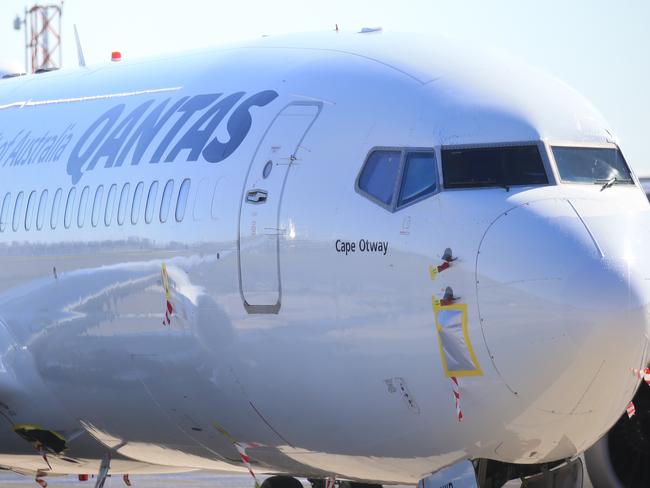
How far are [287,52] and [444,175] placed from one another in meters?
2.69

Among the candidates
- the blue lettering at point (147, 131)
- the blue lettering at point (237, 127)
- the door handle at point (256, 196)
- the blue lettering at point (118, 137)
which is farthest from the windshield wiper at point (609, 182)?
the blue lettering at point (118, 137)

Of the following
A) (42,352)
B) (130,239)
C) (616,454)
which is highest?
(130,239)

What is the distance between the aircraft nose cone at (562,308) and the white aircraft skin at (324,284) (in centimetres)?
1

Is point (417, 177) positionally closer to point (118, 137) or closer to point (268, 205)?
point (268, 205)

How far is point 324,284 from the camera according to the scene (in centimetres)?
1067

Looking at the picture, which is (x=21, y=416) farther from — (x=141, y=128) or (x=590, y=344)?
(x=590, y=344)

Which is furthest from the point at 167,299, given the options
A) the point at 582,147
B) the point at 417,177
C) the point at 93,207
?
the point at 582,147

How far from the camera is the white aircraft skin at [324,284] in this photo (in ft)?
31.5

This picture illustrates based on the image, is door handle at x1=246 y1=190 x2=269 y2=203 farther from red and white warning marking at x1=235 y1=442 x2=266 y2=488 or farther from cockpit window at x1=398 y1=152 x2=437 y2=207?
red and white warning marking at x1=235 y1=442 x2=266 y2=488

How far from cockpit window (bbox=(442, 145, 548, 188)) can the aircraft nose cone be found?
44 cm

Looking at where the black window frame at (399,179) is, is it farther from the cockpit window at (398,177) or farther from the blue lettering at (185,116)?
the blue lettering at (185,116)

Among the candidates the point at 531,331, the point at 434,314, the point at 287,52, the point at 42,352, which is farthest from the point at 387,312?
the point at 42,352

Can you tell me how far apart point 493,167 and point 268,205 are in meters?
1.82

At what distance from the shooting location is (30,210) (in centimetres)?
1446
